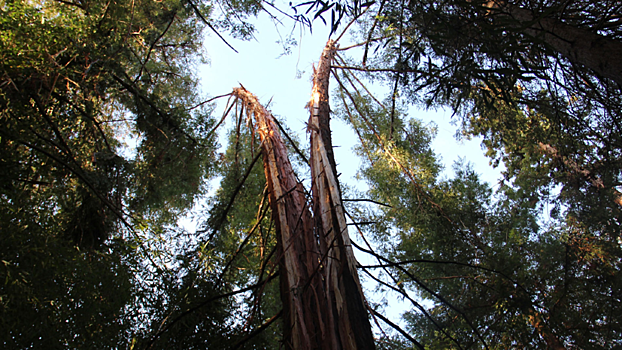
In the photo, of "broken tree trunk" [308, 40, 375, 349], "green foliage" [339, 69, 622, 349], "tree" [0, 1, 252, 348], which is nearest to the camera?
"broken tree trunk" [308, 40, 375, 349]

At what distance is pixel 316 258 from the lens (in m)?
1.86

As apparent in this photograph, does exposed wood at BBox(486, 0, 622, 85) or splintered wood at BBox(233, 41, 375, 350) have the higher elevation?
exposed wood at BBox(486, 0, 622, 85)

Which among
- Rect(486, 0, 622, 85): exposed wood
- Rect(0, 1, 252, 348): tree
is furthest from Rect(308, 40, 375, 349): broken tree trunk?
Rect(486, 0, 622, 85): exposed wood

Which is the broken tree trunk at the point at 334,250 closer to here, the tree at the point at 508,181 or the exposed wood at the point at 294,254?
the exposed wood at the point at 294,254

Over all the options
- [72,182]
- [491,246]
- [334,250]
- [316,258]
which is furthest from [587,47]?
[491,246]

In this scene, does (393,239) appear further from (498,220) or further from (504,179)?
(504,179)

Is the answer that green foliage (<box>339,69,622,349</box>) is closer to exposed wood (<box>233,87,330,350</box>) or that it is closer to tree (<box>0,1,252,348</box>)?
exposed wood (<box>233,87,330,350</box>)

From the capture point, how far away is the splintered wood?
1.51 metres

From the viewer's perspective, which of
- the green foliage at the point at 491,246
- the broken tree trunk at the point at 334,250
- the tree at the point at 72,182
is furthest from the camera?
the green foliage at the point at 491,246

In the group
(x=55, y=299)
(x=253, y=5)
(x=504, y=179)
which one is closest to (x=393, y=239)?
(x=504, y=179)

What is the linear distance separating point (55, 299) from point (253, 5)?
275 centimetres

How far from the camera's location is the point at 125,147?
15.6 feet

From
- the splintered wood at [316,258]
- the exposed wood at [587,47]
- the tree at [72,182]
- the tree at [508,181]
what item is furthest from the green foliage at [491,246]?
the tree at [72,182]

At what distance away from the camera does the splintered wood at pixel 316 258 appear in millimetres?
Answer: 1507
